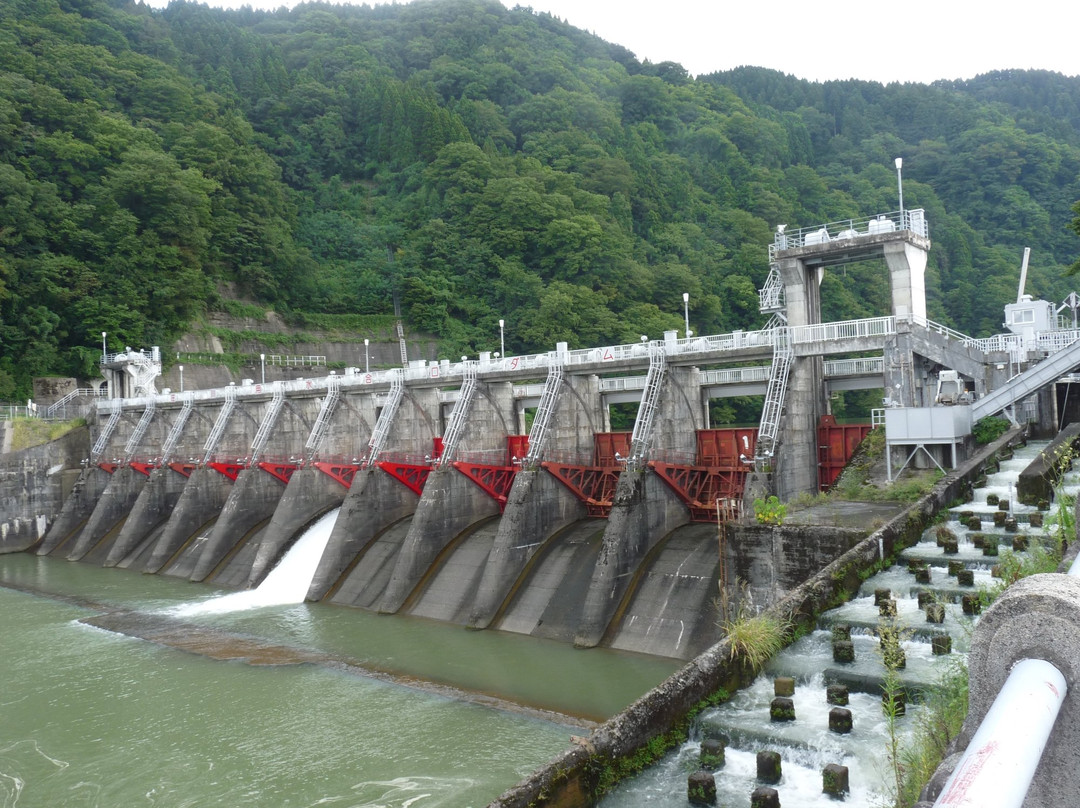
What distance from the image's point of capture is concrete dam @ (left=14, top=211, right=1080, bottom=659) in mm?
20234

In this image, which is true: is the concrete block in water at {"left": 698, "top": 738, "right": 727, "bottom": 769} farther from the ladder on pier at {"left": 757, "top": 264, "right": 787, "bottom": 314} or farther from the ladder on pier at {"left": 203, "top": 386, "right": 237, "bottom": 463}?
the ladder on pier at {"left": 203, "top": 386, "right": 237, "bottom": 463}

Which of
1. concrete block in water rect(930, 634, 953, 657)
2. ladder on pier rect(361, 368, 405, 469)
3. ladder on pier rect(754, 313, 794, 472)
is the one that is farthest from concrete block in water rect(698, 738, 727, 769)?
ladder on pier rect(361, 368, 405, 469)

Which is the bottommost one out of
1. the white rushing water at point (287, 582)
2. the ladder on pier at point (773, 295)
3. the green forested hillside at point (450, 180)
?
the white rushing water at point (287, 582)

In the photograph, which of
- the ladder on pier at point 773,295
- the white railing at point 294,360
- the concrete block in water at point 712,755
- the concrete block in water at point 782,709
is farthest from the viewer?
the white railing at point 294,360

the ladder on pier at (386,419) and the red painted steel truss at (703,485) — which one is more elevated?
the ladder on pier at (386,419)

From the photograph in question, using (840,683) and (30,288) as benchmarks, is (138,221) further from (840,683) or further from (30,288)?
(840,683)

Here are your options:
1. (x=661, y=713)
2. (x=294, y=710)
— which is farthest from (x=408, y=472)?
(x=661, y=713)

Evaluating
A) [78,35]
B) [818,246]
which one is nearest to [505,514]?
[818,246]

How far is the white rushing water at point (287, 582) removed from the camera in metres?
27.5

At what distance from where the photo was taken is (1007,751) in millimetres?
2615

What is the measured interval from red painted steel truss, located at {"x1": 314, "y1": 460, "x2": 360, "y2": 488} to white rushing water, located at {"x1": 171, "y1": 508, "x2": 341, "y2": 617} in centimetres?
200

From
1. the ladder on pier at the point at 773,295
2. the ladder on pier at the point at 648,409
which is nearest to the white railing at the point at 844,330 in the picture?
the ladder on pier at the point at 773,295

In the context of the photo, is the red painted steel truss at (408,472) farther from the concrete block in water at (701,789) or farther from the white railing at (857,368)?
the concrete block in water at (701,789)

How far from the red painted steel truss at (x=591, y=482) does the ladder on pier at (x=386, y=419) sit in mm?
8005
